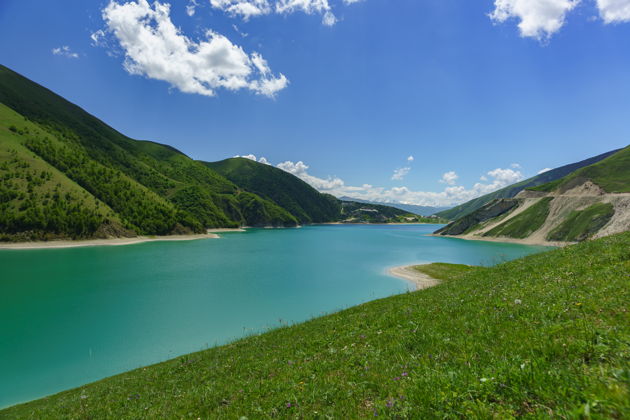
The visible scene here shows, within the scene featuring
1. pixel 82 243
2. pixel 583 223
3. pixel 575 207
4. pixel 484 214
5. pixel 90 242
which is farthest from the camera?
pixel 484 214

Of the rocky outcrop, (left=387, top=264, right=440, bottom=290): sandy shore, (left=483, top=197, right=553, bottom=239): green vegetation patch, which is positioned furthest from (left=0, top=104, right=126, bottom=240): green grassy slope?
the rocky outcrop

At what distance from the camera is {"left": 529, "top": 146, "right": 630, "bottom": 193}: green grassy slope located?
112 m

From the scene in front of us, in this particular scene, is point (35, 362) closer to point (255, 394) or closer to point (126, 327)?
point (126, 327)

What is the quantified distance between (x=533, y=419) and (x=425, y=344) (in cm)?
430

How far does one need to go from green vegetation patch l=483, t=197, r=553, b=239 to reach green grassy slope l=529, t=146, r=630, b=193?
16850mm

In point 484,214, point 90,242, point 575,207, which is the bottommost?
point 90,242

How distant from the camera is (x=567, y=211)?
113312 mm

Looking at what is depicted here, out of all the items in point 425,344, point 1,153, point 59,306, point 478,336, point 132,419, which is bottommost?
point 59,306

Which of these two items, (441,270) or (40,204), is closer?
(441,270)

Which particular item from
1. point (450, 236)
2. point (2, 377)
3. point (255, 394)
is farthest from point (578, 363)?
point (450, 236)

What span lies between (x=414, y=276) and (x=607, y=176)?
15050cm

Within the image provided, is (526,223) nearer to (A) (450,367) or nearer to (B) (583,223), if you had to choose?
(B) (583,223)

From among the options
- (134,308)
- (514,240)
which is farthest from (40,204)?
(514,240)

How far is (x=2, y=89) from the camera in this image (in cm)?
19200
